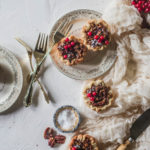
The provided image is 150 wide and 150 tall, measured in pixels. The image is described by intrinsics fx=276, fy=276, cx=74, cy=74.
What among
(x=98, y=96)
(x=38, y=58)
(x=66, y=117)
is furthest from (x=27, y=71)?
(x=98, y=96)

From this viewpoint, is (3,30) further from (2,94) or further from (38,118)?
(38,118)

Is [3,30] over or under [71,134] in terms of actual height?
over

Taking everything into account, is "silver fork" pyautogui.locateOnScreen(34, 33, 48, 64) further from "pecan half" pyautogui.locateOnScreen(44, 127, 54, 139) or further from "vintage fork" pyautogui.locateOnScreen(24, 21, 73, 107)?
"pecan half" pyautogui.locateOnScreen(44, 127, 54, 139)

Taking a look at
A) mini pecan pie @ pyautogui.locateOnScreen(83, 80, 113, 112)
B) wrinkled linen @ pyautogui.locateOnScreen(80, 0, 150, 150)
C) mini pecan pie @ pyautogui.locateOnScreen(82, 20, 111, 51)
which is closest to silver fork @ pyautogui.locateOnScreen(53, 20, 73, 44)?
mini pecan pie @ pyautogui.locateOnScreen(82, 20, 111, 51)

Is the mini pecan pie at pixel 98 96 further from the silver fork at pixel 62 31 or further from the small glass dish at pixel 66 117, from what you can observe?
the silver fork at pixel 62 31

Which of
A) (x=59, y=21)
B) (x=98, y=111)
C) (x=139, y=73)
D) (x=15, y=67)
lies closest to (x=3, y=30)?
(x=15, y=67)

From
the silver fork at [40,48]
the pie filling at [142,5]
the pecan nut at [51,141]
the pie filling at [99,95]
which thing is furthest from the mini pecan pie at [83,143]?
the pie filling at [142,5]

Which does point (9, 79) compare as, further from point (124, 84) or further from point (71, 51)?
point (124, 84)
